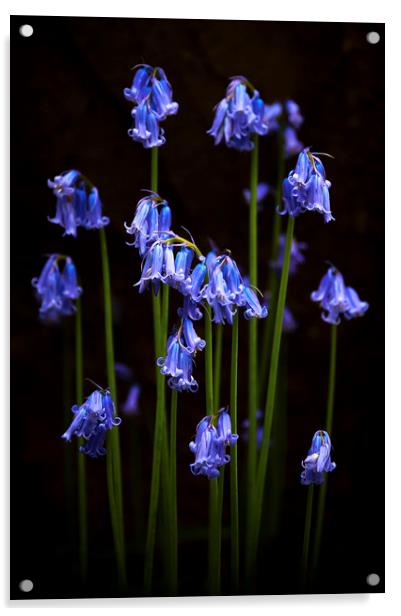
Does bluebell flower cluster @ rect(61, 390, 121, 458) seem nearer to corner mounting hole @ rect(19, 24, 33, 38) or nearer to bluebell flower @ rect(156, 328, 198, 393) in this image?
bluebell flower @ rect(156, 328, 198, 393)

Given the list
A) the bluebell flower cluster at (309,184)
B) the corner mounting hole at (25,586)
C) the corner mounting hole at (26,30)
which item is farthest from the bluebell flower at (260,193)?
the corner mounting hole at (25,586)

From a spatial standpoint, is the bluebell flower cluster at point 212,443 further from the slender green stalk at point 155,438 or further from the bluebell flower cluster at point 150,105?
the bluebell flower cluster at point 150,105

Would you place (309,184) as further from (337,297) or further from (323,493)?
(323,493)

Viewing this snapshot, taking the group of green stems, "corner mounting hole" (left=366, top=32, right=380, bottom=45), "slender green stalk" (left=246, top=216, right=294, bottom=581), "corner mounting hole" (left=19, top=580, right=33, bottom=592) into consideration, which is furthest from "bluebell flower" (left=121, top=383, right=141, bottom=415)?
"corner mounting hole" (left=366, top=32, right=380, bottom=45)

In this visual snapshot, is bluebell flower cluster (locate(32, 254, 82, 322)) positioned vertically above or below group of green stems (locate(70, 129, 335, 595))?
above

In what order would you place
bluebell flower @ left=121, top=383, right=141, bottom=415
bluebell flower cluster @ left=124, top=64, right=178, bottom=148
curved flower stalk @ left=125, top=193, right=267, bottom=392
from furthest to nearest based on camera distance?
bluebell flower @ left=121, top=383, right=141, bottom=415
bluebell flower cluster @ left=124, top=64, right=178, bottom=148
curved flower stalk @ left=125, top=193, right=267, bottom=392

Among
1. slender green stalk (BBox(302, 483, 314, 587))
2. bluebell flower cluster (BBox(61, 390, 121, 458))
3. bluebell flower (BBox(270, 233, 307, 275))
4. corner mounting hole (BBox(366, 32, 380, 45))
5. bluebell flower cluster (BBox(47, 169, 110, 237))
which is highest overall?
corner mounting hole (BBox(366, 32, 380, 45))

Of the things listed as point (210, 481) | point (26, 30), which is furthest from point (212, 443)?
point (26, 30)
